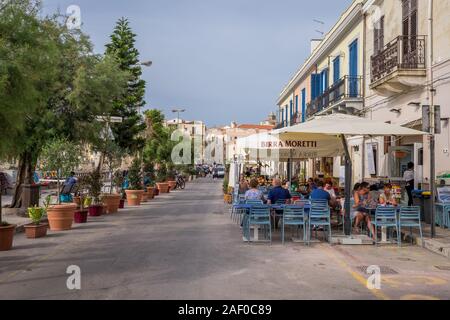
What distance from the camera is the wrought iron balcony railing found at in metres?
16.5

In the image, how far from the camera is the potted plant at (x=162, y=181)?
3485cm

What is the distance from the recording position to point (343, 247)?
37.1ft

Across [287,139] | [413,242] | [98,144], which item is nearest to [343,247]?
[413,242]

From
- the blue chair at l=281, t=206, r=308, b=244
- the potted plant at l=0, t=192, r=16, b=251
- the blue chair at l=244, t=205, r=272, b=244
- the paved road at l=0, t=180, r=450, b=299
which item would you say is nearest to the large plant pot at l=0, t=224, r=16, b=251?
the potted plant at l=0, t=192, r=16, b=251

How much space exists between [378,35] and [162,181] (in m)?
20.4

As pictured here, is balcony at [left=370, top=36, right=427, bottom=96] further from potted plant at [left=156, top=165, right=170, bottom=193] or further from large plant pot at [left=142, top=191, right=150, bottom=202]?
potted plant at [left=156, top=165, right=170, bottom=193]

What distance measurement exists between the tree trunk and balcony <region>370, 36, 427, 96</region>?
1264cm

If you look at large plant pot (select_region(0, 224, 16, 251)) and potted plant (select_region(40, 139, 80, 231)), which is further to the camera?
potted plant (select_region(40, 139, 80, 231))

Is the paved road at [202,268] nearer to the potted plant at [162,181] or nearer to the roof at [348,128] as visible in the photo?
the roof at [348,128]

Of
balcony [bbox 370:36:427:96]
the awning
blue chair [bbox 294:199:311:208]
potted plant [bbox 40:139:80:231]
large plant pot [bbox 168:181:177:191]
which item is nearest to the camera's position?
blue chair [bbox 294:199:311:208]

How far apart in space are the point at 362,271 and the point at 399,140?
11.9 meters

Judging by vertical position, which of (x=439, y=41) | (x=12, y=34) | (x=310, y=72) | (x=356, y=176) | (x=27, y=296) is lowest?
(x=27, y=296)

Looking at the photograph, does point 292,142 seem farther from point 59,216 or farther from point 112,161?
point 112,161
